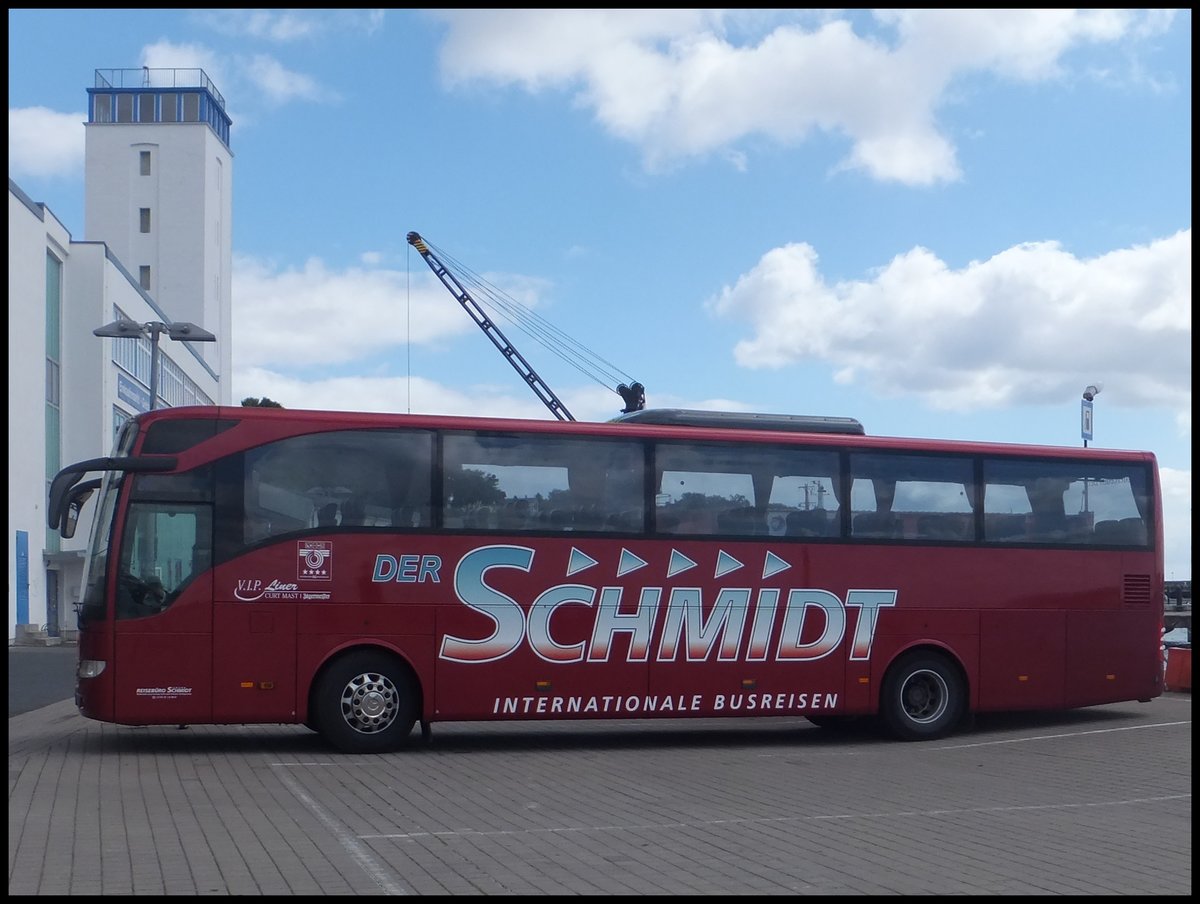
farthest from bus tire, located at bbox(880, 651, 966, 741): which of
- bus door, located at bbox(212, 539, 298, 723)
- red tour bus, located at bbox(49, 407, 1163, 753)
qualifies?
bus door, located at bbox(212, 539, 298, 723)

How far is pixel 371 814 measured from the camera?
10305 millimetres

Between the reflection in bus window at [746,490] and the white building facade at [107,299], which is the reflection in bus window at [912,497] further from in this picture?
the white building facade at [107,299]

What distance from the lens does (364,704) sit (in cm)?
Result: 1445

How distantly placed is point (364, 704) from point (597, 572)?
2.71 metres

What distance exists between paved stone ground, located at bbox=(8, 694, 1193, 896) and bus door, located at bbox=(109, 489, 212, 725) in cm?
55

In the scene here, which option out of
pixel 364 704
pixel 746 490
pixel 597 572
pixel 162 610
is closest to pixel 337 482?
pixel 162 610

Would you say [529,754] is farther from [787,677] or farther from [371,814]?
[371,814]

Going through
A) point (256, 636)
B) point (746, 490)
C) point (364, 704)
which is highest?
point (746, 490)

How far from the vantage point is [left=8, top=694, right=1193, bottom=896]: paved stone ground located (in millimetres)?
7906

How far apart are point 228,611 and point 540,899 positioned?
761cm

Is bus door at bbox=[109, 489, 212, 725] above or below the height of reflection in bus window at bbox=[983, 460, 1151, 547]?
below

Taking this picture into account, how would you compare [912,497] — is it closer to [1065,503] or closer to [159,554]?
[1065,503]

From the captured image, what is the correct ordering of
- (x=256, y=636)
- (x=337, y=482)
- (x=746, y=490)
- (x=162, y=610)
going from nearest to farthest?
(x=162, y=610)
(x=256, y=636)
(x=337, y=482)
(x=746, y=490)

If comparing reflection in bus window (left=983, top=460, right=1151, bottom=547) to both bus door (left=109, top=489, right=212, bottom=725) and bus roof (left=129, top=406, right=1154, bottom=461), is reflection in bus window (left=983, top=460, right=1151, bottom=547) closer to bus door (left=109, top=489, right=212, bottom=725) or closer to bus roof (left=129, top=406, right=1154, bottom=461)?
bus roof (left=129, top=406, right=1154, bottom=461)
